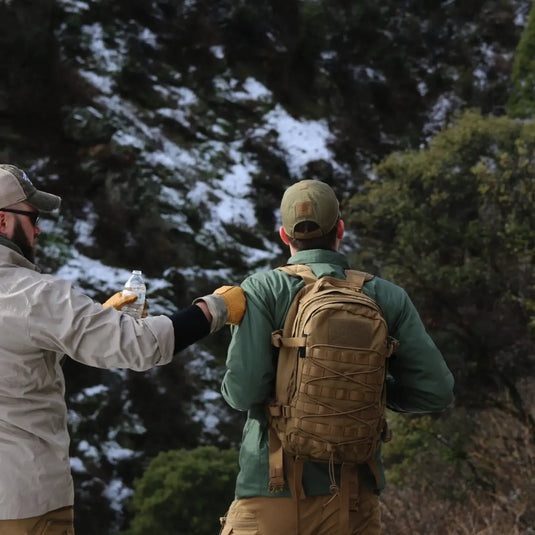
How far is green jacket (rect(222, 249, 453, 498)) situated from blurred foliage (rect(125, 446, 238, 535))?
5.58 meters

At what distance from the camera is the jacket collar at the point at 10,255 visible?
8.56ft

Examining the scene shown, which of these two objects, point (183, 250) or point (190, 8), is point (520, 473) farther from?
point (190, 8)

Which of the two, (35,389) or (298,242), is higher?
(298,242)

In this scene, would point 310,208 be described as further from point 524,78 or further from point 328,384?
point 524,78

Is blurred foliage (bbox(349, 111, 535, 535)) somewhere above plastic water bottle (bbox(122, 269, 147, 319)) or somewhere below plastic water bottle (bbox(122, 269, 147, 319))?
below

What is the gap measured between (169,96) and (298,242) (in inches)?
561

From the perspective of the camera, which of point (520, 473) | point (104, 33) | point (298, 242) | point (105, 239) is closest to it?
point (298, 242)

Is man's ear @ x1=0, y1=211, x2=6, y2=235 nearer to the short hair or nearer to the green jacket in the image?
the green jacket

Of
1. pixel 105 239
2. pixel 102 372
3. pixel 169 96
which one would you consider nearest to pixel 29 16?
pixel 169 96

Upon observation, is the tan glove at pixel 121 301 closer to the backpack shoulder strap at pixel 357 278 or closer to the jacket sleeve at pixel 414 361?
the backpack shoulder strap at pixel 357 278

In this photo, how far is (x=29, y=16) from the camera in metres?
16.4

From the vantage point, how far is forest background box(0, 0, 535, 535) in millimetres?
9711

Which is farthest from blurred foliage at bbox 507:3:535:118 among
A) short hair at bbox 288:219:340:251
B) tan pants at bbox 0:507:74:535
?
tan pants at bbox 0:507:74:535

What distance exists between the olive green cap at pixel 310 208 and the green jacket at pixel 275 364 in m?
0.09
